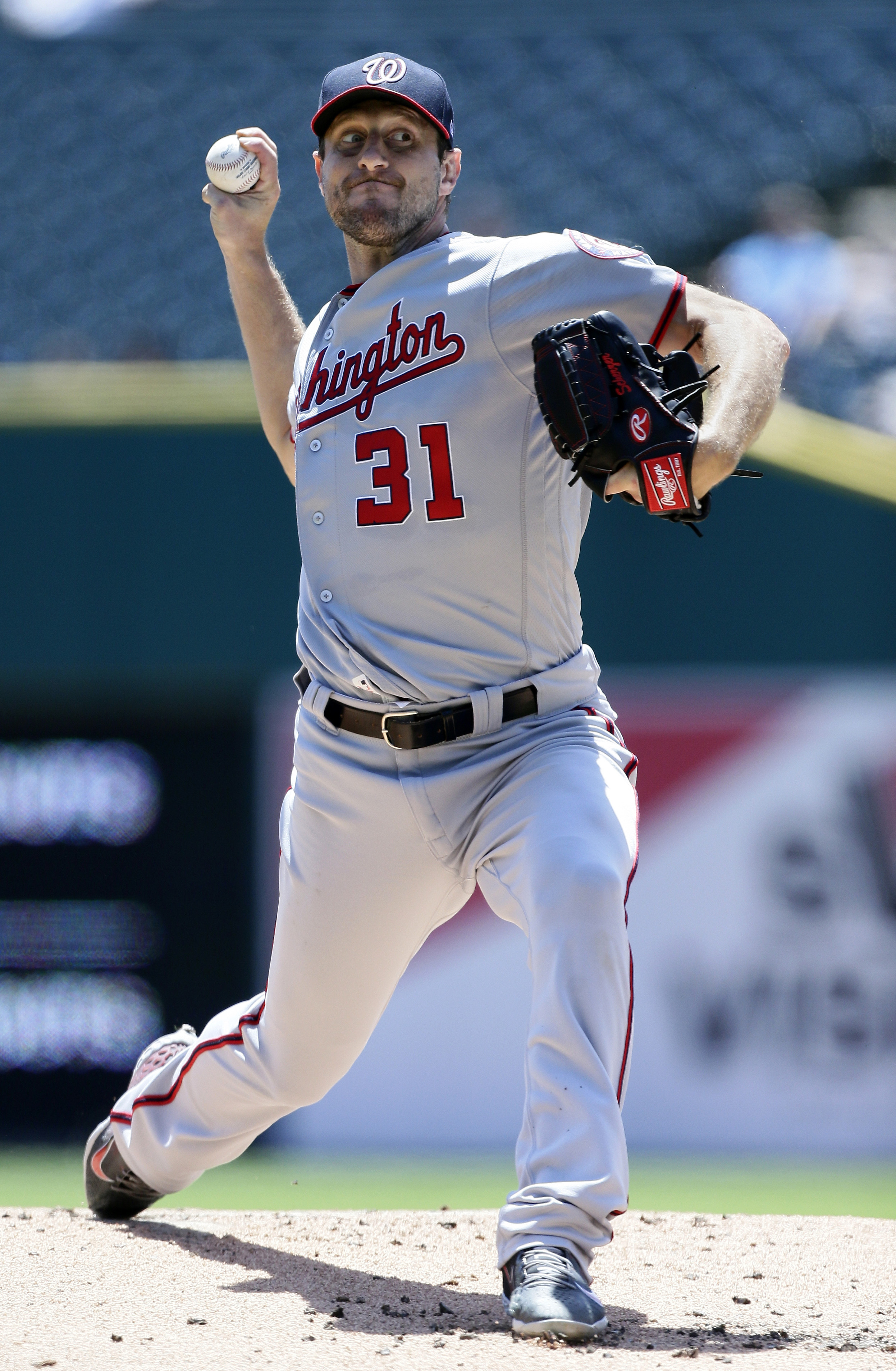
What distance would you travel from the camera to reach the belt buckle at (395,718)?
7.22ft

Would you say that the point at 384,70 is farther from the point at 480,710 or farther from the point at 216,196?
the point at 480,710

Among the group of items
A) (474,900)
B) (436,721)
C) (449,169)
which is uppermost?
(449,169)

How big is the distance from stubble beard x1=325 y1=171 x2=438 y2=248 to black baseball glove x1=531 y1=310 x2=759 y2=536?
437 millimetres

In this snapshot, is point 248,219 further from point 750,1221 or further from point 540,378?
point 750,1221

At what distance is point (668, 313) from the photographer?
7.20 feet

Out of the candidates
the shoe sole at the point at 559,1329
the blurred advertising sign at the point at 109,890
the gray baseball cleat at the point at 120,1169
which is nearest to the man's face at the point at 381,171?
the gray baseball cleat at the point at 120,1169

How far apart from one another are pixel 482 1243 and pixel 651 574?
2.72 meters

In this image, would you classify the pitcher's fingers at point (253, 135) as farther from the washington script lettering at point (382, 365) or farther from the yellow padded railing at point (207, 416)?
the yellow padded railing at point (207, 416)

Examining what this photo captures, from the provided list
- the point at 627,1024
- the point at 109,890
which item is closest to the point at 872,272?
the point at 109,890

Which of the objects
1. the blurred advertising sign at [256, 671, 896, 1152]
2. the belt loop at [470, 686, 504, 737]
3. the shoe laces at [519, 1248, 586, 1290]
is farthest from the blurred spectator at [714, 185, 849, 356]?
the shoe laces at [519, 1248, 586, 1290]

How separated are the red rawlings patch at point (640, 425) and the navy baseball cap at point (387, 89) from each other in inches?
26.5

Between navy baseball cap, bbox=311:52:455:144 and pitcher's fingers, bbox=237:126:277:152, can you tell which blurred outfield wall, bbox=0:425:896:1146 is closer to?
pitcher's fingers, bbox=237:126:277:152

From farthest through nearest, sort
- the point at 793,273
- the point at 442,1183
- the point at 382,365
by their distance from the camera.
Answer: the point at 793,273 < the point at 442,1183 < the point at 382,365

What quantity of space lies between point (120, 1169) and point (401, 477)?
133 centimetres
